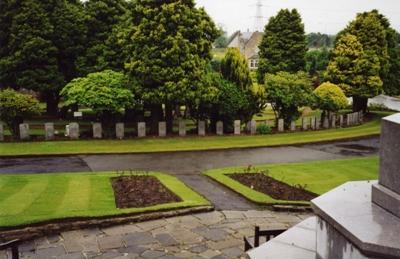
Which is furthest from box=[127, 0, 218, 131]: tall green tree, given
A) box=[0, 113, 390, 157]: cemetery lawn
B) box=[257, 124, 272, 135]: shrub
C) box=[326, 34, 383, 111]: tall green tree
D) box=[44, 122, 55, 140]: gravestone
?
box=[326, 34, 383, 111]: tall green tree

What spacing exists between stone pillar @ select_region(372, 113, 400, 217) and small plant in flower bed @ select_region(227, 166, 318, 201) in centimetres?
682

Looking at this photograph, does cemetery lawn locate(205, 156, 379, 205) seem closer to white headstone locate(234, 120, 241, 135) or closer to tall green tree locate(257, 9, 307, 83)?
white headstone locate(234, 120, 241, 135)

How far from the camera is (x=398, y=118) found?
666 centimetres

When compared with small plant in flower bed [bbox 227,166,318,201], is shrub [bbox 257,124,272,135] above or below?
above

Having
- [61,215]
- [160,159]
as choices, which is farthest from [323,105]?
[61,215]

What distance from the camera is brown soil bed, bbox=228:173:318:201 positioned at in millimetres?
13872

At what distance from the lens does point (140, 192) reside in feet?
45.0

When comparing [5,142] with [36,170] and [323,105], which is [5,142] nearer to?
[36,170]

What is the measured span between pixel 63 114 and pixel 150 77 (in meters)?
11.1

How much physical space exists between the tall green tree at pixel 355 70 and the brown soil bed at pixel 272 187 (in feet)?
77.2

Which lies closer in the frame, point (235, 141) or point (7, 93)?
point (7, 93)

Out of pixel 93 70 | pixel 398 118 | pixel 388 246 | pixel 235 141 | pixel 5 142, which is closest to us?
pixel 388 246

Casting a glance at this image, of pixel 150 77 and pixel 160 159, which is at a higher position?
pixel 150 77

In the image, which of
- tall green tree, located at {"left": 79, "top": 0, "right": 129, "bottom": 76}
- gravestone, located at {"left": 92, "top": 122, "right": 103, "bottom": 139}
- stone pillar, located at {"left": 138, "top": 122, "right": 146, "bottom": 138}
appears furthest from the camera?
tall green tree, located at {"left": 79, "top": 0, "right": 129, "bottom": 76}
